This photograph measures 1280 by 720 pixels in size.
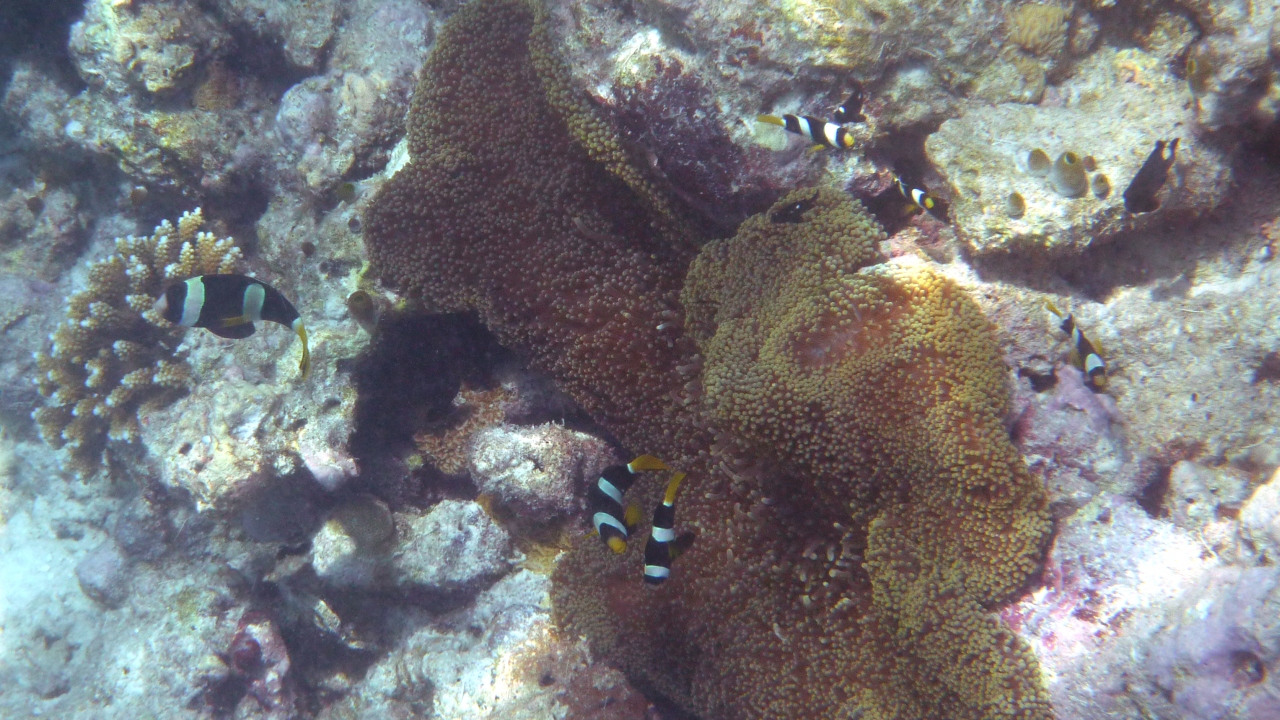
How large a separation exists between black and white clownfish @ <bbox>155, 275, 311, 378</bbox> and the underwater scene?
2 cm

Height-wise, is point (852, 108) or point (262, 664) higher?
point (852, 108)

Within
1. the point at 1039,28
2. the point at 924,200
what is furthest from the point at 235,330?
the point at 1039,28

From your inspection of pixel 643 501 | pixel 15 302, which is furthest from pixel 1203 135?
pixel 15 302

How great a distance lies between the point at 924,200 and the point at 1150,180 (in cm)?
88

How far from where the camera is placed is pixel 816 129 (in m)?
3.04

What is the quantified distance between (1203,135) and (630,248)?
2.77 m

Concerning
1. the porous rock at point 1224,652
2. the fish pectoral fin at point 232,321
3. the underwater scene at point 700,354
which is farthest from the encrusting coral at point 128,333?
the porous rock at point 1224,652

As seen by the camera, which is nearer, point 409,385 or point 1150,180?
point 1150,180

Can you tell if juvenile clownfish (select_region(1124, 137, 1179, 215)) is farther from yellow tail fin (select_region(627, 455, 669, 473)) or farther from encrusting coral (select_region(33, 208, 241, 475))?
encrusting coral (select_region(33, 208, 241, 475))

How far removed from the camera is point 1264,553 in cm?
221

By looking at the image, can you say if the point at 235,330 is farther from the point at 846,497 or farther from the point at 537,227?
the point at 846,497

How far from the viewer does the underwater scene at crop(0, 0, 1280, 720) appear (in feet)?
8.73

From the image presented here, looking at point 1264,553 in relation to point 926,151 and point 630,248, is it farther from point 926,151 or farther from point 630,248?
point 630,248

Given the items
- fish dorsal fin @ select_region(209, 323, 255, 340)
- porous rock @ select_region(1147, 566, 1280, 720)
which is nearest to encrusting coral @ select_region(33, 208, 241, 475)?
fish dorsal fin @ select_region(209, 323, 255, 340)
